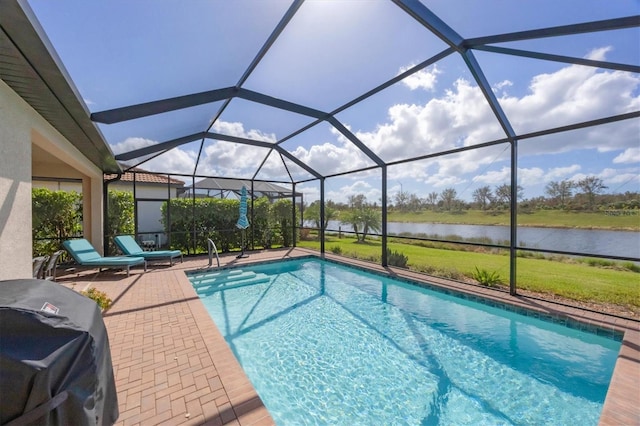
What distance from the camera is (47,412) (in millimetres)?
1294

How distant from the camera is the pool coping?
8.79ft

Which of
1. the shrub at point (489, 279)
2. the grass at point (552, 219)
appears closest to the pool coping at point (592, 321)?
the shrub at point (489, 279)

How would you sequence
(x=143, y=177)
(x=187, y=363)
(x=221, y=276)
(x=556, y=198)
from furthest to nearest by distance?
1. (x=143, y=177)
2. (x=221, y=276)
3. (x=556, y=198)
4. (x=187, y=363)

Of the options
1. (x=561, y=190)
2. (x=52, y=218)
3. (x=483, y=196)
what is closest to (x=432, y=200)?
(x=483, y=196)

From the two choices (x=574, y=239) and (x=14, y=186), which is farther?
(x=574, y=239)

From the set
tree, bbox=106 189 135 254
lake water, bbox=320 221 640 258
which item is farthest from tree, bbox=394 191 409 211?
Result: tree, bbox=106 189 135 254

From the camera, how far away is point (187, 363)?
3.32 m

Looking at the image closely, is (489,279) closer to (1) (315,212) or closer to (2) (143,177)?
(1) (315,212)

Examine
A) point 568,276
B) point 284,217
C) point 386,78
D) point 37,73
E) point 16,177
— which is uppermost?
point 386,78

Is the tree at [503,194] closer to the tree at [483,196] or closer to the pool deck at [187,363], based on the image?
the tree at [483,196]

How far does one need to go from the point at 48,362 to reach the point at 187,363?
7.53 feet

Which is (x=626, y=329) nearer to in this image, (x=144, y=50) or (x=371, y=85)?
(x=371, y=85)

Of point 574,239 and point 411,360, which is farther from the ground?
point 574,239

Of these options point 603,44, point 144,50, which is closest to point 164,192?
point 144,50
